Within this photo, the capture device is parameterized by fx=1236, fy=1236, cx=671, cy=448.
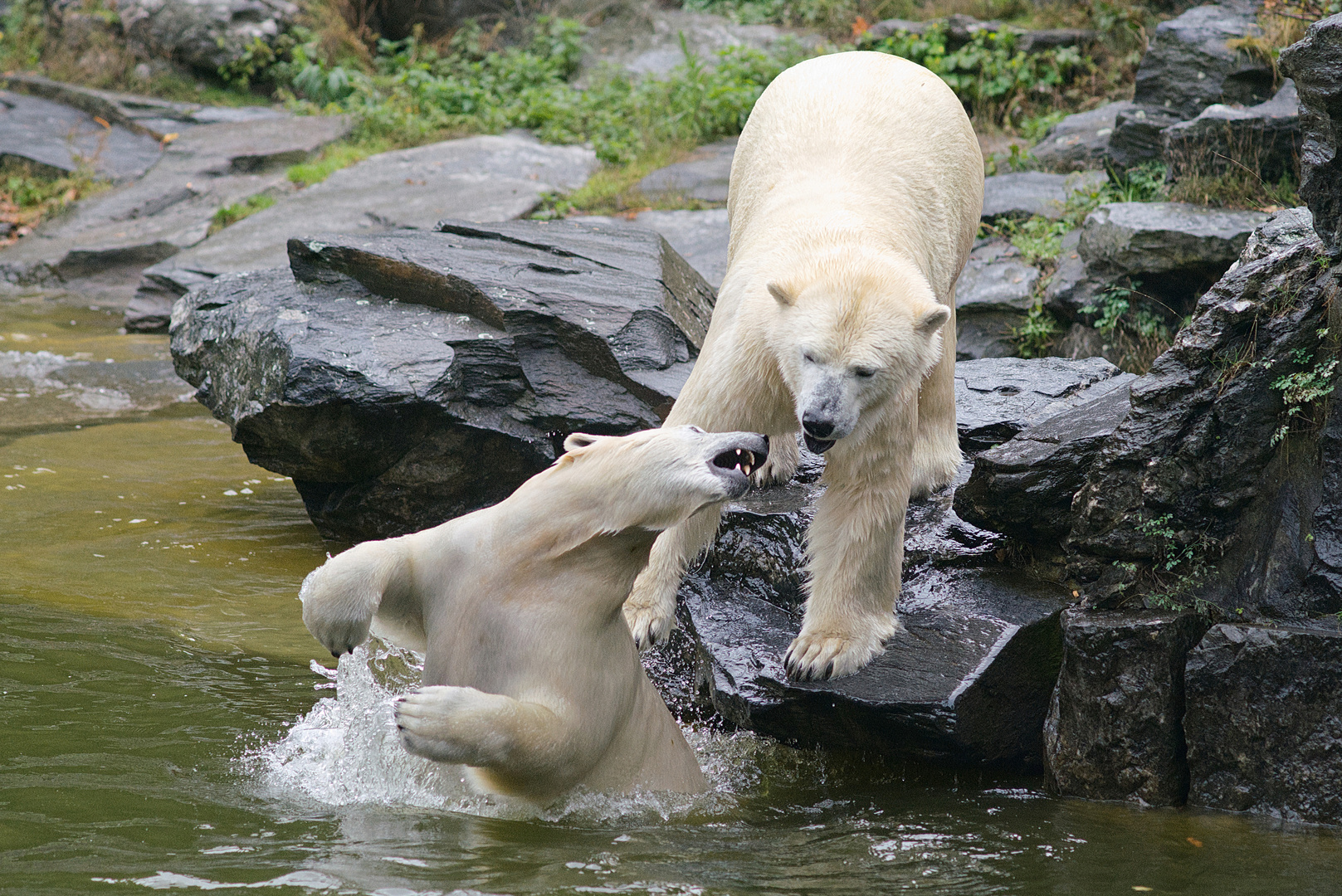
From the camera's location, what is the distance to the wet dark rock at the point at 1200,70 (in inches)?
349

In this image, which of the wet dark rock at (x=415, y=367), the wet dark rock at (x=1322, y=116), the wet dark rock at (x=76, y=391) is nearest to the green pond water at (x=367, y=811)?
the wet dark rock at (x=415, y=367)

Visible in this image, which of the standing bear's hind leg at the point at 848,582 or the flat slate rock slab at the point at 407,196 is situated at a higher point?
the flat slate rock slab at the point at 407,196

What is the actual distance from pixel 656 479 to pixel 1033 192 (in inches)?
285

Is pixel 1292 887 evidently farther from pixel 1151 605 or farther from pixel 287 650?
pixel 287 650

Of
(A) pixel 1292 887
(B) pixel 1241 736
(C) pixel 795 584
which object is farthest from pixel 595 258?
(A) pixel 1292 887

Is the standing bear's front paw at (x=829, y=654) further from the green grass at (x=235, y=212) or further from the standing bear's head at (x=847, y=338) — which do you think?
the green grass at (x=235, y=212)

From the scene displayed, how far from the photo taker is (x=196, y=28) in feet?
54.0

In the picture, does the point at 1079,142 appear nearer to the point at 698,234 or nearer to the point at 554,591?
the point at 698,234

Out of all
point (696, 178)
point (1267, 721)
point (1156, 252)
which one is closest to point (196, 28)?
point (696, 178)

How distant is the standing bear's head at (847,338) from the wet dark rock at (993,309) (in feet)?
14.1

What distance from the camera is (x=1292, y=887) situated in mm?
2861

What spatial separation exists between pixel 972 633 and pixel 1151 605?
64 centimetres

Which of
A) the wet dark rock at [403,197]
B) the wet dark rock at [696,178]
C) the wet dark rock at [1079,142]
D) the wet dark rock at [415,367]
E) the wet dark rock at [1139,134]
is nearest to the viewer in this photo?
the wet dark rock at [415,367]

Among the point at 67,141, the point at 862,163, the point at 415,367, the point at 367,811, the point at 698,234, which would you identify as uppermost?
the point at 862,163
